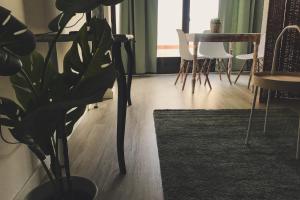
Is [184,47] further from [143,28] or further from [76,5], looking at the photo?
[76,5]

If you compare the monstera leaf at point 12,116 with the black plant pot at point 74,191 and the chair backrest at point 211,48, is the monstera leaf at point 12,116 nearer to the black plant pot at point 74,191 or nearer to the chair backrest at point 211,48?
the black plant pot at point 74,191

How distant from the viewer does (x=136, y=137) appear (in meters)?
2.20

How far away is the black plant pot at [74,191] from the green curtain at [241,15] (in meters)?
4.35

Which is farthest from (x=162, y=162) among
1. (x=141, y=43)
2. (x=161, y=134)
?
(x=141, y=43)

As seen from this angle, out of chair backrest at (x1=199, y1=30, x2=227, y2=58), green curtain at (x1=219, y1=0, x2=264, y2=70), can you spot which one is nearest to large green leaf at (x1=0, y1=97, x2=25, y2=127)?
chair backrest at (x1=199, y1=30, x2=227, y2=58)

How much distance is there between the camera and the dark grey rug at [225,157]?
1.46 meters

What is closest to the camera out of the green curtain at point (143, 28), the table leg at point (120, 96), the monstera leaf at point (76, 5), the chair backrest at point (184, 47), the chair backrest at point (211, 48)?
the monstera leaf at point (76, 5)

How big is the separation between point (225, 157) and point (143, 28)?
3.30 m

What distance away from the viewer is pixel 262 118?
2.60 meters

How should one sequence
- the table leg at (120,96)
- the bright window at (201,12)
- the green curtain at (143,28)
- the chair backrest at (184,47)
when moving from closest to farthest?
the table leg at (120,96) < the chair backrest at (184,47) < the green curtain at (143,28) < the bright window at (201,12)

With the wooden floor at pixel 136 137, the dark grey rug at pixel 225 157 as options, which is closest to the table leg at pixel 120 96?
the wooden floor at pixel 136 137

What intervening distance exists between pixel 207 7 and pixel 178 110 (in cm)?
286

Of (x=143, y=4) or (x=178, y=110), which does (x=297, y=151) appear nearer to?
(x=178, y=110)

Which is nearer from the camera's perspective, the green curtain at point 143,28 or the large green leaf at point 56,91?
the large green leaf at point 56,91
